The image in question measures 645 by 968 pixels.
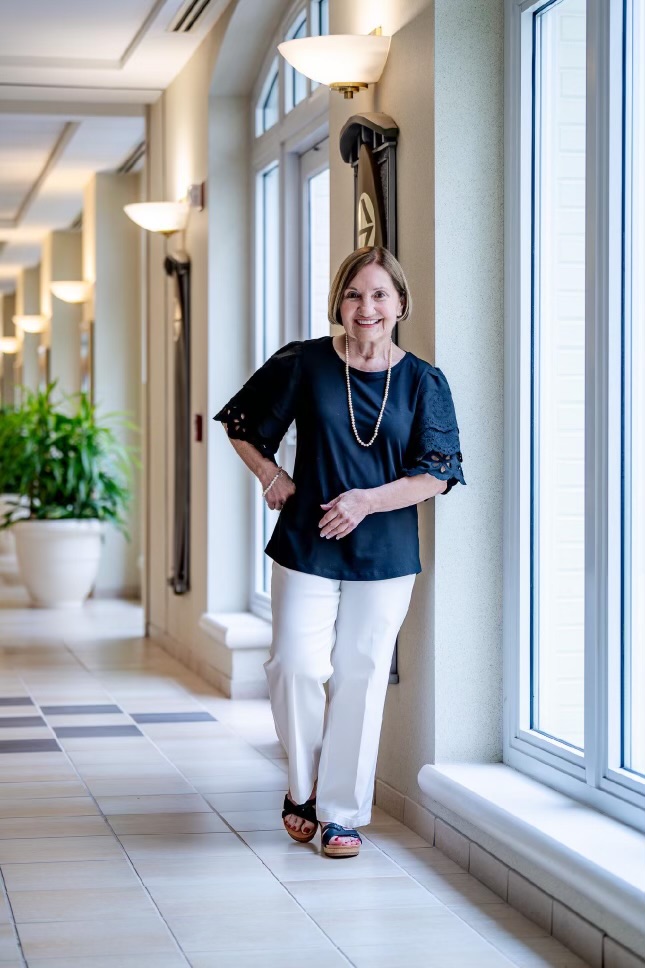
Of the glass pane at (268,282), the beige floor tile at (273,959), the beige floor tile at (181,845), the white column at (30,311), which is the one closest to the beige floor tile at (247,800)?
the beige floor tile at (181,845)

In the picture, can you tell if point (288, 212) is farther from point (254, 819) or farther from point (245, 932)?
point (245, 932)

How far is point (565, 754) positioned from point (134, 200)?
7883mm

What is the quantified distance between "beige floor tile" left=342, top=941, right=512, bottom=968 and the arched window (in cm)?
320

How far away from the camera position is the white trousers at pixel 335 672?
136 inches

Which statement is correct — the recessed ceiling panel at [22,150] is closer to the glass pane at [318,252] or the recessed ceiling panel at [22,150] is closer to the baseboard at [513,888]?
the glass pane at [318,252]

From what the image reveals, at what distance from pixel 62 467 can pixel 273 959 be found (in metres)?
6.87

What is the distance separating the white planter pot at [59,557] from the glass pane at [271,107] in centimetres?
364

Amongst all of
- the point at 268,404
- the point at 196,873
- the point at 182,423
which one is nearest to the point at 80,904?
the point at 196,873

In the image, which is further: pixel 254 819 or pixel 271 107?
pixel 271 107

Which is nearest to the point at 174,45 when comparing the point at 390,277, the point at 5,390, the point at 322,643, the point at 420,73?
the point at 420,73

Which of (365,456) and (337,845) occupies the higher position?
(365,456)

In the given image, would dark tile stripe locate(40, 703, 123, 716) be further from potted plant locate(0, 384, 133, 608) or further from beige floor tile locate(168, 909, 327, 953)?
potted plant locate(0, 384, 133, 608)

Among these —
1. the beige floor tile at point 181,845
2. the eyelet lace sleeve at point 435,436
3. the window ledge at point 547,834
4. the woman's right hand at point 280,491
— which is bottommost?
the beige floor tile at point 181,845

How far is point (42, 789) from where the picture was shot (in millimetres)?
4234
